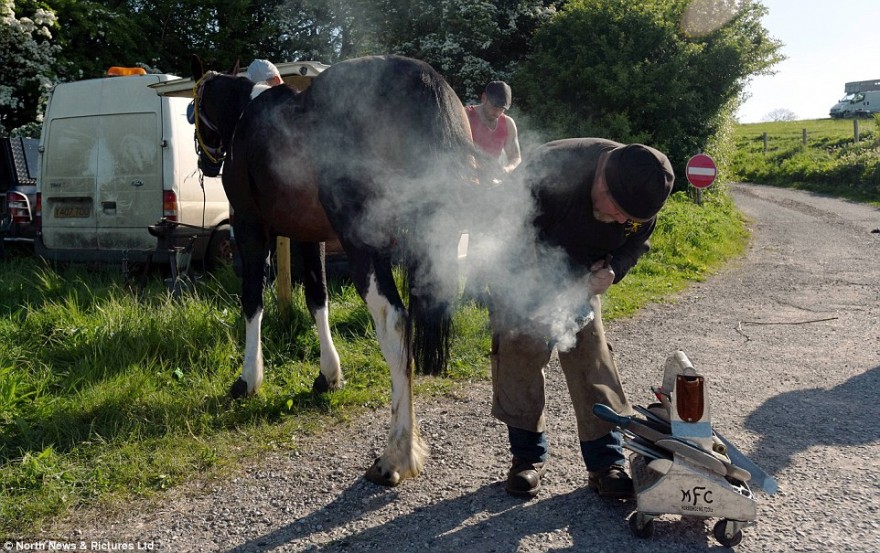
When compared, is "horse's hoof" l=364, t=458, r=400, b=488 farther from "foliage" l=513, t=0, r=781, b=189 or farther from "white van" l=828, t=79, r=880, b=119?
"white van" l=828, t=79, r=880, b=119

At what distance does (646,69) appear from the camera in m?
15.9

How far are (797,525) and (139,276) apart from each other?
6.37 meters

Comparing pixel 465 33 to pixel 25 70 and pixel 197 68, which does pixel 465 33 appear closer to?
pixel 25 70

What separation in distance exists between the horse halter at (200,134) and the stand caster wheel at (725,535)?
11.7 ft

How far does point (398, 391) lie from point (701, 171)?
32.7 ft

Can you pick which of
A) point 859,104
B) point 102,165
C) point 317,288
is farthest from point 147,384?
point 859,104

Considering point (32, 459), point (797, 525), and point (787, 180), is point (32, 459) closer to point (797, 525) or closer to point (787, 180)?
point (797, 525)

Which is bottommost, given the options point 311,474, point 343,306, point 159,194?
point 311,474

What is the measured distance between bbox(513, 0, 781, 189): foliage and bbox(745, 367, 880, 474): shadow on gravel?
11.5m

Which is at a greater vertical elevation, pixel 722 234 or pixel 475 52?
pixel 475 52

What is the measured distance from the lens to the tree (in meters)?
12.0

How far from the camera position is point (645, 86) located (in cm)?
1551

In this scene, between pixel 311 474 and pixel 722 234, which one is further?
pixel 722 234

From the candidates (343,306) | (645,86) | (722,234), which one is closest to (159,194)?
(343,306)
